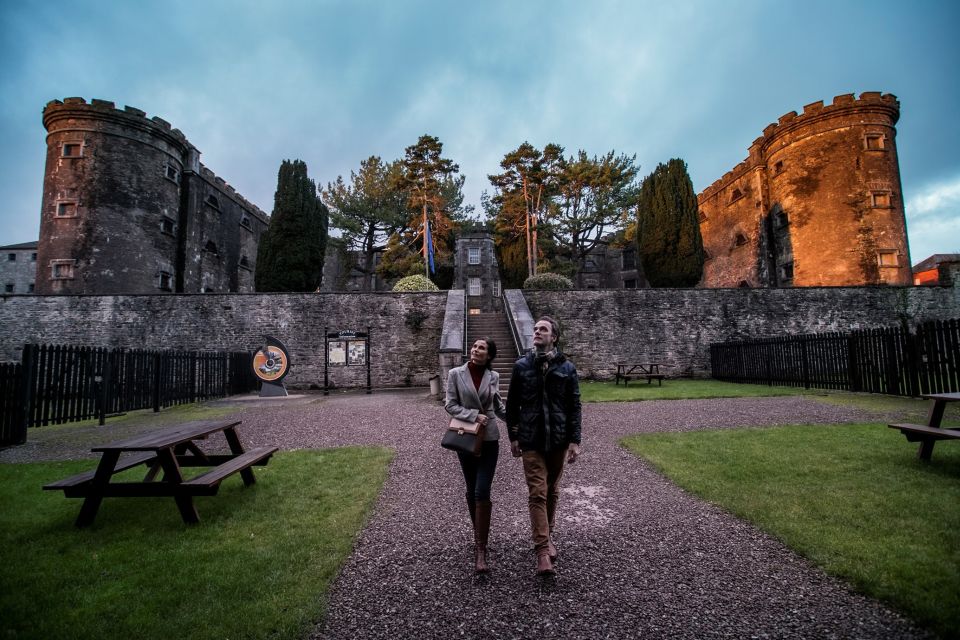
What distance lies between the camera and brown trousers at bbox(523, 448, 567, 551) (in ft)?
10.1

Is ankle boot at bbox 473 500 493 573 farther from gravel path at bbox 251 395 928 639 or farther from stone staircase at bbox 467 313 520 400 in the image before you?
stone staircase at bbox 467 313 520 400

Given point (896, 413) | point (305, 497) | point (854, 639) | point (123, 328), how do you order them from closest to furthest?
point (854, 639)
point (305, 497)
point (896, 413)
point (123, 328)

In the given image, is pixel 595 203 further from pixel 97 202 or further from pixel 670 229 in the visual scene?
pixel 97 202

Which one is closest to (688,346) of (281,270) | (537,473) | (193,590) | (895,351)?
(895,351)

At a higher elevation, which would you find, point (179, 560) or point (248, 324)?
point (248, 324)

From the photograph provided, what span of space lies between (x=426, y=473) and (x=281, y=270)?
71.9 feet

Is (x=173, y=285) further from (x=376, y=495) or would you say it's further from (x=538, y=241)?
(x=376, y=495)

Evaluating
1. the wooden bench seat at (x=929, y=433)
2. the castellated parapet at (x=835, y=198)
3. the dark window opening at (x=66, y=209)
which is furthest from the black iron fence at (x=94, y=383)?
the castellated parapet at (x=835, y=198)

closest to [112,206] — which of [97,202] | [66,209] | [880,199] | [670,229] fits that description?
[97,202]

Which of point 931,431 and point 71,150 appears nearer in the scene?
point 931,431

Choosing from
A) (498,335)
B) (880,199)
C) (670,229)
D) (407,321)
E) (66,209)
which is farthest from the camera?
(670,229)

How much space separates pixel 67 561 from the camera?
10.6 ft

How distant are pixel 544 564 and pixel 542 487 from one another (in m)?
0.48

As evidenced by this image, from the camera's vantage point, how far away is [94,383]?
10.1m
